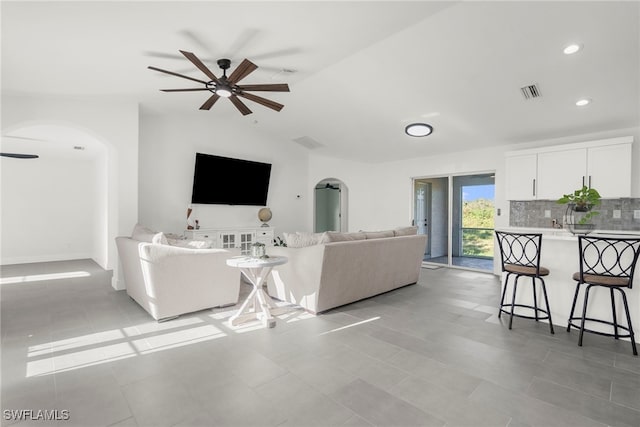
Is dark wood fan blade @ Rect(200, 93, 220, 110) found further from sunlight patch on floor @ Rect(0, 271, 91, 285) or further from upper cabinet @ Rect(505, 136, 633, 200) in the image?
upper cabinet @ Rect(505, 136, 633, 200)

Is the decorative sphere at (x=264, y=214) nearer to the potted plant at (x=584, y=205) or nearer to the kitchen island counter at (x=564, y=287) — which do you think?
the kitchen island counter at (x=564, y=287)

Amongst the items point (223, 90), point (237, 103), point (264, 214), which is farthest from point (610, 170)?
point (264, 214)

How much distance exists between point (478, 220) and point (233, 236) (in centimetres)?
519

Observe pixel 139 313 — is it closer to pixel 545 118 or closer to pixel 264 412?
pixel 264 412

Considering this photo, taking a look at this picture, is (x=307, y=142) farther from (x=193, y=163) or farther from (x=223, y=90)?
(x=223, y=90)

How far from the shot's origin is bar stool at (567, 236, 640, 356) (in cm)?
265

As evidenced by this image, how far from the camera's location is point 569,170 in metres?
4.89

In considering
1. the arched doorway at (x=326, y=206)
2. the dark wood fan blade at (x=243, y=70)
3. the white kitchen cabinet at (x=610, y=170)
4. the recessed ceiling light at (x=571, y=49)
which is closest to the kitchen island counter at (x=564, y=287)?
the recessed ceiling light at (x=571, y=49)

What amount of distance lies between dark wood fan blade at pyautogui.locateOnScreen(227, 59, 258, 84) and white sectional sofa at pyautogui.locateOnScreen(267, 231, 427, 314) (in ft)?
6.32

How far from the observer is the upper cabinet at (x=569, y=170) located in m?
4.48

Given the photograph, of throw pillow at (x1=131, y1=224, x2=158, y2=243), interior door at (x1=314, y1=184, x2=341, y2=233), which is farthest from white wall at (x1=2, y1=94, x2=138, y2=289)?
interior door at (x1=314, y1=184, x2=341, y2=233)

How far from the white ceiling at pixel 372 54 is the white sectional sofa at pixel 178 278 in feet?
7.00

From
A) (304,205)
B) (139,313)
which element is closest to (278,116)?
(304,205)

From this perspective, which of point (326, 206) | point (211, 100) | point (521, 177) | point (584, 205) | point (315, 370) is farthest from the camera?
point (326, 206)
